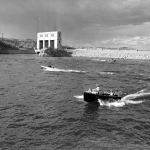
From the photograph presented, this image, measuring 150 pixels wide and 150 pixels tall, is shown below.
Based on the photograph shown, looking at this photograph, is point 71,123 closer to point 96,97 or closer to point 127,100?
point 96,97

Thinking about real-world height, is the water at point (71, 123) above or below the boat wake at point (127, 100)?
below

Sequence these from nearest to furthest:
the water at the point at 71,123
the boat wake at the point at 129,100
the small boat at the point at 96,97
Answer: the water at the point at 71,123
the small boat at the point at 96,97
the boat wake at the point at 129,100

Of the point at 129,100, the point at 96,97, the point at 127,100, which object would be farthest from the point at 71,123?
the point at 129,100

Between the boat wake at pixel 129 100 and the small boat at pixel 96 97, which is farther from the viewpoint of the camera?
the boat wake at pixel 129 100

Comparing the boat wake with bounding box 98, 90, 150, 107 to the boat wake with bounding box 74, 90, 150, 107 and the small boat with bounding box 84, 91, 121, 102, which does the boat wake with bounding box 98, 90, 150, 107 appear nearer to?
the boat wake with bounding box 74, 90, 150, 107

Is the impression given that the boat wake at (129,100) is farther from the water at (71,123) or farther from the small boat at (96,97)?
the small boat at (96,97)

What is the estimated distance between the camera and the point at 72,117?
24688 mm

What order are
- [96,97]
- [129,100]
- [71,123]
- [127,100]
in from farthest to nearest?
[129,100], [127,100], [96,97], [71,123]

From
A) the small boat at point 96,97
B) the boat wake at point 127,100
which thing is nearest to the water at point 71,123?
the boat wake at point 127,100

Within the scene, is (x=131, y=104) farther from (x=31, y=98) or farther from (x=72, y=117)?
(x=31, y=98)

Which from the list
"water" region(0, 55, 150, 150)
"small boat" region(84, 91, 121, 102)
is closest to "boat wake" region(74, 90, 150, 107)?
"water" region(0, 55, 150, 150)

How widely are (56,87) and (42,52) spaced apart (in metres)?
138

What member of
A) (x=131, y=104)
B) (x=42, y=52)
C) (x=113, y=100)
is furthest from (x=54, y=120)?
(x=42, y=52)

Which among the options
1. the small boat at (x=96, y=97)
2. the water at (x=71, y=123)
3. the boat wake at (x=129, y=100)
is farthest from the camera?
the boat wake at (x=129, y=100)
